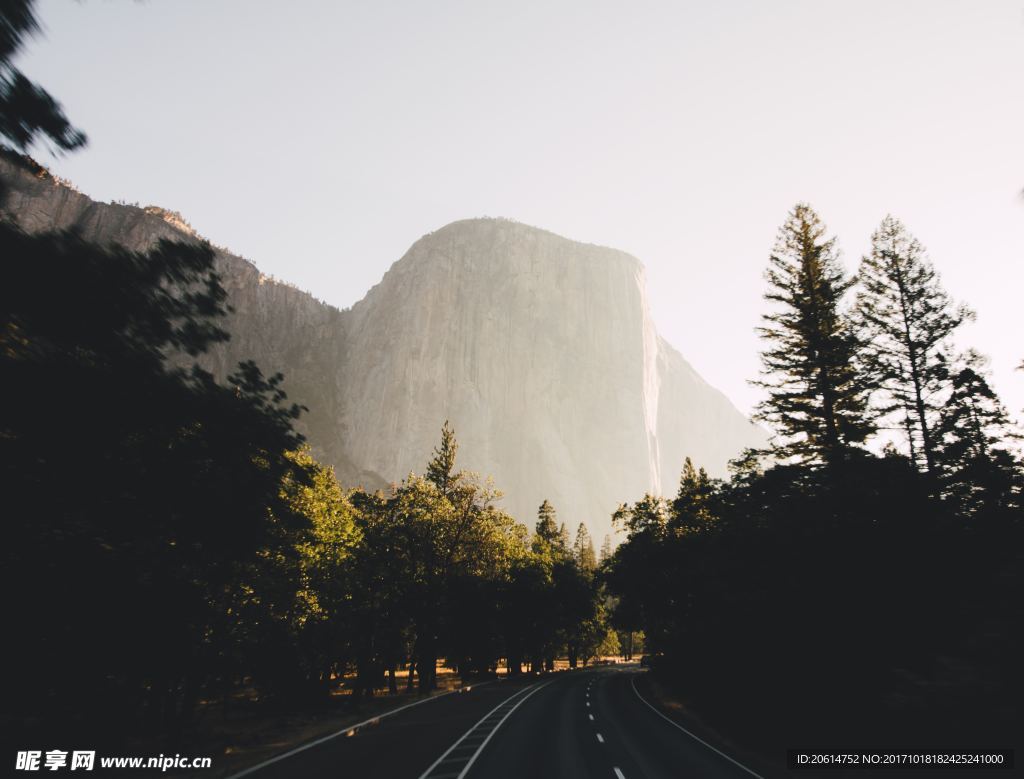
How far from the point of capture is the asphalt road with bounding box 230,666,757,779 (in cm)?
1246

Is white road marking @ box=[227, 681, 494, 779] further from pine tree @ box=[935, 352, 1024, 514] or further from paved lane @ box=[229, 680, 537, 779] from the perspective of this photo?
pine tree @ box=[935, 352, 1024, 514]

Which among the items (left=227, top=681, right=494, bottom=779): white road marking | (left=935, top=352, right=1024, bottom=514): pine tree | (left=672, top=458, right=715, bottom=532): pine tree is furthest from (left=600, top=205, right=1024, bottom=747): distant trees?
(left=227, top=681, right=494, bottom=779): white road marking

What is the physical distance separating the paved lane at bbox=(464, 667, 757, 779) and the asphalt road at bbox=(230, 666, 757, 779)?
23 millimetres

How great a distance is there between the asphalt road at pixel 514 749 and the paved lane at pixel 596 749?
2cm

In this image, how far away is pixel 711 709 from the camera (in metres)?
23.2

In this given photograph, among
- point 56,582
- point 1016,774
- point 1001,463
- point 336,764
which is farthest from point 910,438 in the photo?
point 56,582

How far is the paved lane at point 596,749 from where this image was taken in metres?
12.5

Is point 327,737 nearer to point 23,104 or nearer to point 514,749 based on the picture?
point 514,749

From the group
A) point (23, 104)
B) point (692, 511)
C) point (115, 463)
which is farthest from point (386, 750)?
point (692, 511)

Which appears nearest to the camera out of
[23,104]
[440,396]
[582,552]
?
[23,104]

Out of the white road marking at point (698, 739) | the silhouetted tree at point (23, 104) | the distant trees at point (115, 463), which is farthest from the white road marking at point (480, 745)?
the silhouetted tree at point (23, 104)

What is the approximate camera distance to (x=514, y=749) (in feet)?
50.6

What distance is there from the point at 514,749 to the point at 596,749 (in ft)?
7.53

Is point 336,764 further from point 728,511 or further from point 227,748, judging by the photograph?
point 728,511
